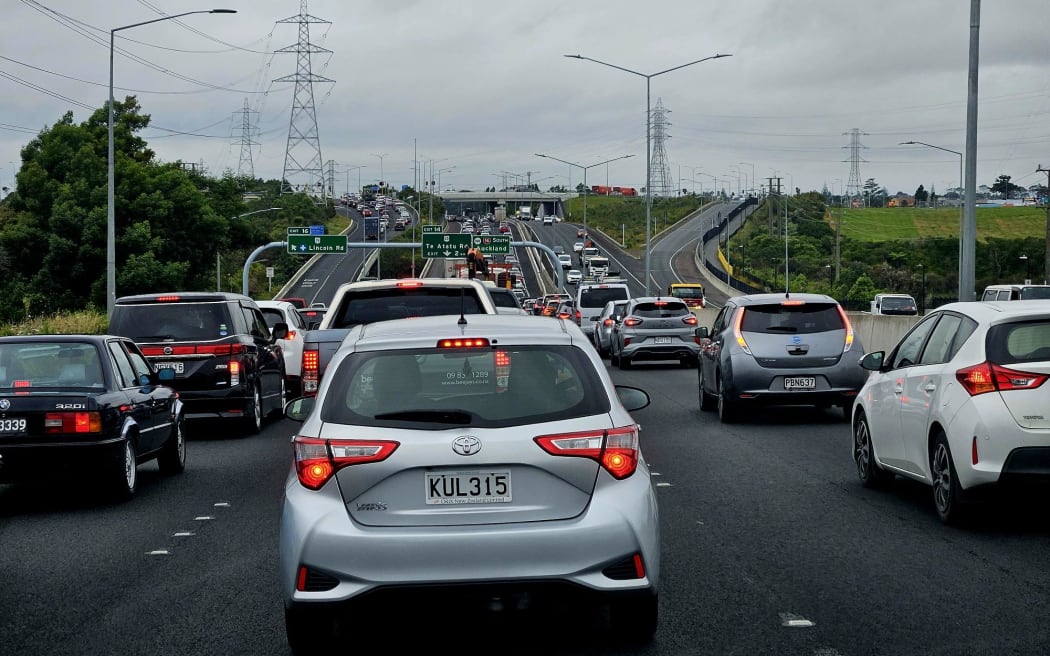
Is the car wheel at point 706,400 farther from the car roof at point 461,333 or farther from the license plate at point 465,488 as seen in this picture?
the license plate at point 465,488

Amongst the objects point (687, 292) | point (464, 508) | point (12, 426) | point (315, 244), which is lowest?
point (12, 426)

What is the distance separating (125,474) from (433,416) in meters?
6.44

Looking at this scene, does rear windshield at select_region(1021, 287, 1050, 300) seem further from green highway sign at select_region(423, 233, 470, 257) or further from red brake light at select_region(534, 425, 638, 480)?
green highway sign at select_region(423, 233, 470, 257)

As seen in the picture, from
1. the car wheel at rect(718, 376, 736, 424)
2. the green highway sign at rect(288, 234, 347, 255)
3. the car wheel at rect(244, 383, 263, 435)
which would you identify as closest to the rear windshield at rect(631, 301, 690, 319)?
the car wheel at rect(718, 376, 736, 424)

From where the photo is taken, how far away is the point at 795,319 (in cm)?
1777

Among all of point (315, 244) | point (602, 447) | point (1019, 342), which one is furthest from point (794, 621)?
point (315, 244)

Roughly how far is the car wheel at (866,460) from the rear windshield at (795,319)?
18.6 feet

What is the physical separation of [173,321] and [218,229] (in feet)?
158

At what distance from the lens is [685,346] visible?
102ft

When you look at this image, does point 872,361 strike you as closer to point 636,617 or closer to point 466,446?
point 636,617

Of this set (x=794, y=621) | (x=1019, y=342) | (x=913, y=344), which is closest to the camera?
(x=794, y=621)

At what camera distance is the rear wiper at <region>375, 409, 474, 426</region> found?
19.3 feet

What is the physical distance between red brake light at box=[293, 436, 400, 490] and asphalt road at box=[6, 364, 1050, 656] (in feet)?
2.41

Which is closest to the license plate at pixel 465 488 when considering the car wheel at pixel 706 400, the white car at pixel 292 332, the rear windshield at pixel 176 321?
the rear windshield at pixel 176 321
